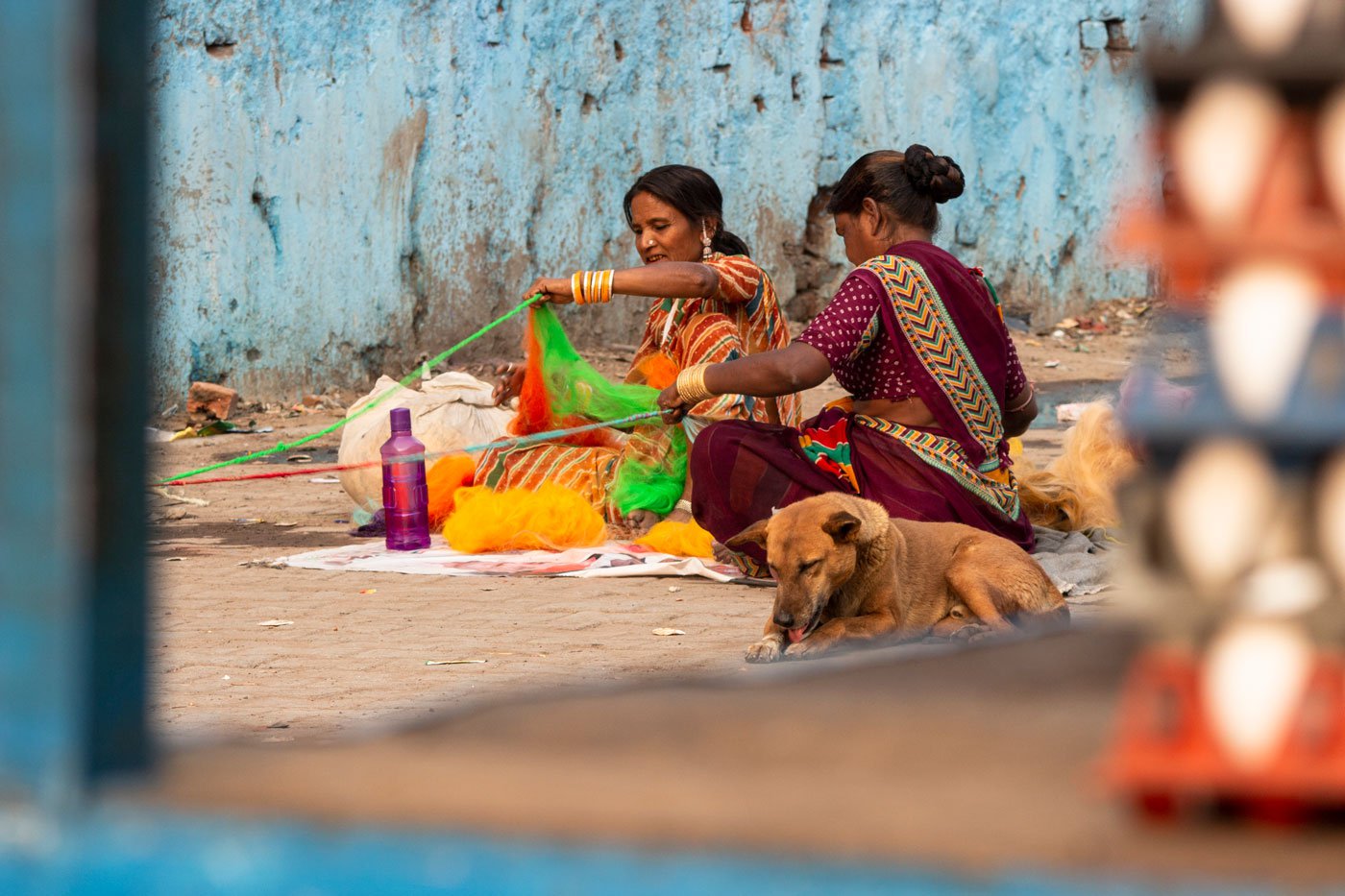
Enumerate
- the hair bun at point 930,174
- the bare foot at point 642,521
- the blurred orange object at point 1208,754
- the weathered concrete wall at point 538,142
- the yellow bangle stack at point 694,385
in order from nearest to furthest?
the blurred orange object at point 1208,754
the hair bun at point 930,174
the yellow bangle stack at point 694,385
the bare foot at point 642,521
the weathered concrete wall at point 538,142

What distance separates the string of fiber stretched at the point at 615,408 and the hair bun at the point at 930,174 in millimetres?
1573

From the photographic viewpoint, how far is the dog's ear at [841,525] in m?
4.62

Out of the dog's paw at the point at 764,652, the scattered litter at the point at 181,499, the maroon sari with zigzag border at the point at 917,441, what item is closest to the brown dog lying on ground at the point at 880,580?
the dog's paw at the point at 764,652

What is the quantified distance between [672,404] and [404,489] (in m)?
1.32

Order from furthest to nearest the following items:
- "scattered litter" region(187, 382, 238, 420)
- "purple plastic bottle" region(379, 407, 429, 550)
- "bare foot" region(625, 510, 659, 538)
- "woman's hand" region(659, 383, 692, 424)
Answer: "scattered litter" region(187, 382, 238, 420)
"bare foot" region(625, 510, 659, 538)
"purple plastic bottle" region(379, 407, 429, 550)
"woman's hand" region(659, 383, 692, 424)

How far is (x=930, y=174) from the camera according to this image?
226 inches

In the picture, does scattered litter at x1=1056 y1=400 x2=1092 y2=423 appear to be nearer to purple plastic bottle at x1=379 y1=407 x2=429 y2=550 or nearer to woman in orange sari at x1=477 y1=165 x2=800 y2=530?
woman in orange sari at x1=477 y1=165 x2=800 y2=530

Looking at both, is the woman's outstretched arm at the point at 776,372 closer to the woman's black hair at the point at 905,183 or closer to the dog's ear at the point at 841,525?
the woman's black hair at the point at 905,183

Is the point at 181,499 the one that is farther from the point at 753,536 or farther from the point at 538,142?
the point at 538,142

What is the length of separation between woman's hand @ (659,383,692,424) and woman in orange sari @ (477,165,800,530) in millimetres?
467

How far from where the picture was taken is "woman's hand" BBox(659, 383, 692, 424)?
241 inches

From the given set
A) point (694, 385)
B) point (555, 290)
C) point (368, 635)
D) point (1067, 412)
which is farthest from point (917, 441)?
point (1067, 412)

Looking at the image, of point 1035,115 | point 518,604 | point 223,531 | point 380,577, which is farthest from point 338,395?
point 1035,115

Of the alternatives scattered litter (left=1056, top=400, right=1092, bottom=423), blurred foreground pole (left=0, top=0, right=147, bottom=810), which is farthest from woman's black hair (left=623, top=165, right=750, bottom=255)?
blurred foreground pole (left=0, top=0, right=147, bottom=810)
